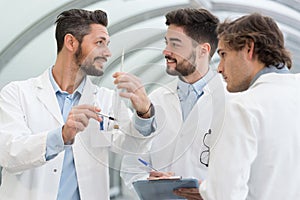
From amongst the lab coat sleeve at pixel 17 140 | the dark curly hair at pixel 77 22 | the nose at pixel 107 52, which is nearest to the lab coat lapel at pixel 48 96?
the lab coat sleeve at pixel 17 140

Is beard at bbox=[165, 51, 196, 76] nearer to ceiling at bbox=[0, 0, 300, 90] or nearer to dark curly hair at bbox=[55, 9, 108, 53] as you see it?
dark curly hair at bbox=[55, 9, 108, 53]

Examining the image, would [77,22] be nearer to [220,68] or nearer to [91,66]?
[91,66]

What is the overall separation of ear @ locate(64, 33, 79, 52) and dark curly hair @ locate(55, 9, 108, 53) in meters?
0.02

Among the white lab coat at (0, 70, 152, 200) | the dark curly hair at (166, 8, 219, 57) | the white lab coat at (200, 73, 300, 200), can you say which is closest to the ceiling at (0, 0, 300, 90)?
the dark curly hair at (166, 8, 219, 57)

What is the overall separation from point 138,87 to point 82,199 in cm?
61

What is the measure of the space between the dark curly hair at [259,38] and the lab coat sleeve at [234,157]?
289 mm

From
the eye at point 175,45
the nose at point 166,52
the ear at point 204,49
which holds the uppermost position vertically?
the eye at point 175,45

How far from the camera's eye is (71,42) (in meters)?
3.08

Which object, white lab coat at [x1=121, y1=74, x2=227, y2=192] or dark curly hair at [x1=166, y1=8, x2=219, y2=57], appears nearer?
white lab coat at [x1=121, y1=74, x2=227, y2=192]

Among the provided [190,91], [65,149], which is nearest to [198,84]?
[190,91]

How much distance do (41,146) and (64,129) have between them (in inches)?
5.1

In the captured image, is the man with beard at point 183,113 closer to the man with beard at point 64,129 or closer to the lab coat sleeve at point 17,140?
the man with beard at point 64,129

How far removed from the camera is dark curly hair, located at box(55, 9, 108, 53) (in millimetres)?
3064

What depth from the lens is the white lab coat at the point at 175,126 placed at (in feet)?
8.77
